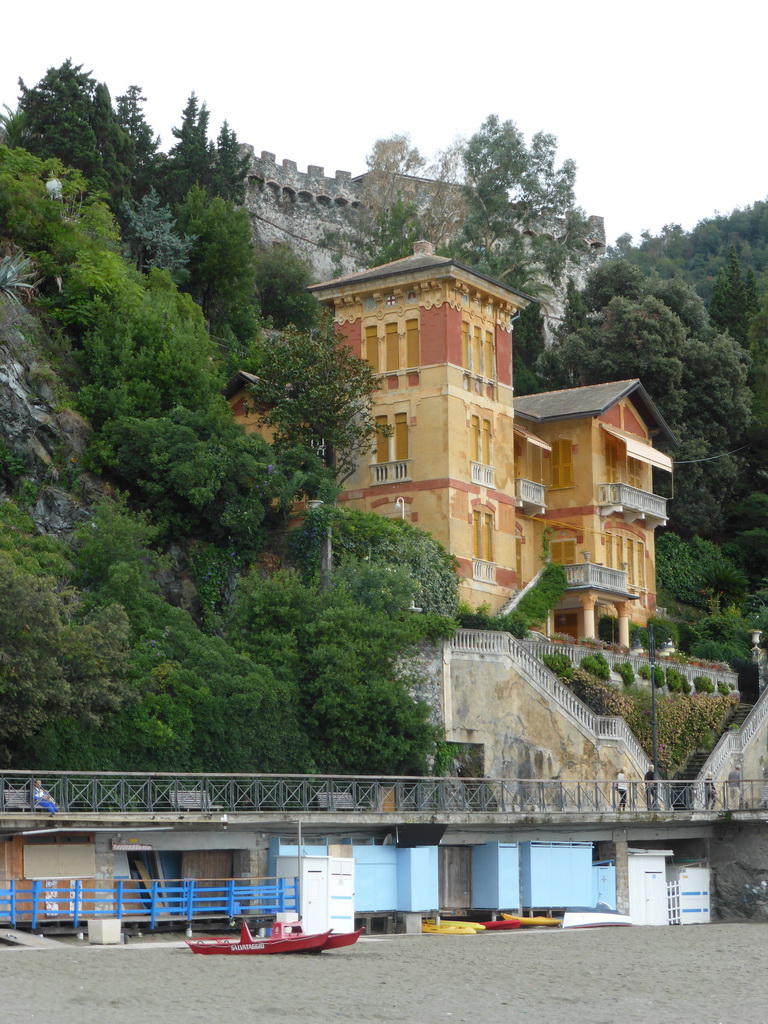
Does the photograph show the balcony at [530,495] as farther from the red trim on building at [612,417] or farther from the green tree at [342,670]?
the green tree at [342,670]

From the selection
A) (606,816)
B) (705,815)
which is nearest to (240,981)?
(606,816)

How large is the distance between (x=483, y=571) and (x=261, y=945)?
73.1ft

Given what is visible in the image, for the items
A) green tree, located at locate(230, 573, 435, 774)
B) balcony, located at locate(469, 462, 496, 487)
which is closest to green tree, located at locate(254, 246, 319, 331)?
balcony, located at locate(469, 462, 496, 487)

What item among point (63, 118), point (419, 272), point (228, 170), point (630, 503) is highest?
point (228, 170)

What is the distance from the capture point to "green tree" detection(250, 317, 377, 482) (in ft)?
158

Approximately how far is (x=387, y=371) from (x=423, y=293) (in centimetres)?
271

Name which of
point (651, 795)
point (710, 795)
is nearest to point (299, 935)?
point (651, 795)

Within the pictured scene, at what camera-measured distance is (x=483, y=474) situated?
50188 millimetres

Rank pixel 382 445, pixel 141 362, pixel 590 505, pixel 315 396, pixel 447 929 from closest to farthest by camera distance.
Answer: pixel 447 929
pixel 141 362
pixel 315 396
pixel 382 445
pixel 590 505

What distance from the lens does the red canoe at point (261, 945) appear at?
28.4 meters

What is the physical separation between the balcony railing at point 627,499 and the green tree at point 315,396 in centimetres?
1003

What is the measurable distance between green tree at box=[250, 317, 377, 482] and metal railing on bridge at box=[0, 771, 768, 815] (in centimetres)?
1325

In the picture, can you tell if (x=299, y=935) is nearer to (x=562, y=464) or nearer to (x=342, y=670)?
(x=342, y=670)

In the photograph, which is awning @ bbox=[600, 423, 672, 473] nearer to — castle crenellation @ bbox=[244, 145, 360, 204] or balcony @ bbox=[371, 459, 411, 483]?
balcony @ bbox=[371, 459, 411, 483]
